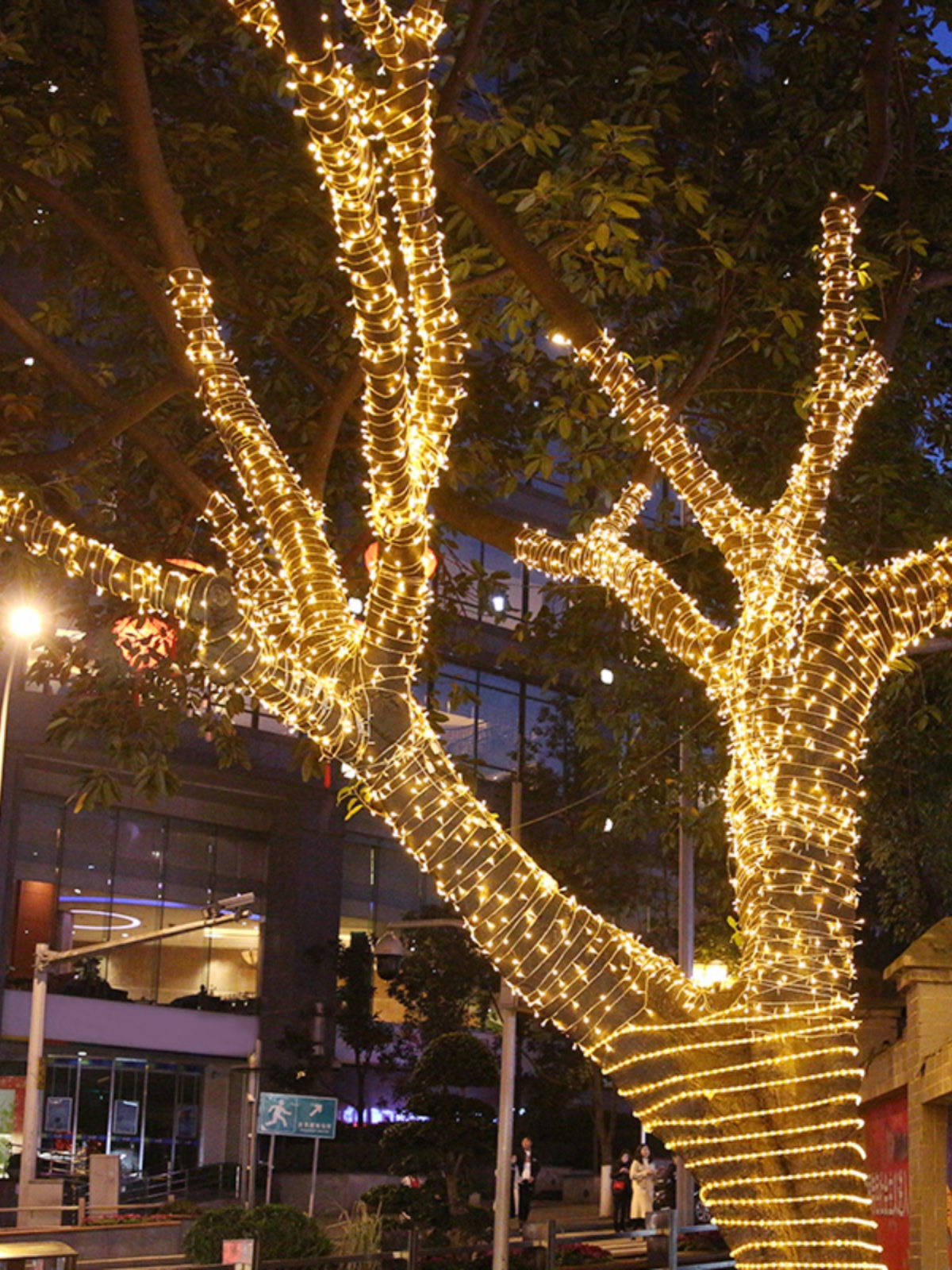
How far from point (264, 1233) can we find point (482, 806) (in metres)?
10.1

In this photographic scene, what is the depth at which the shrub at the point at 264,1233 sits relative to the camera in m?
14.0

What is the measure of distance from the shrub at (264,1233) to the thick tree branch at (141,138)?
10031 millimetres

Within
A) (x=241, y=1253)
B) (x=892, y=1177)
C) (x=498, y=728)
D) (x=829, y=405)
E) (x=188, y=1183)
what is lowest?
(x=188, y=1183)

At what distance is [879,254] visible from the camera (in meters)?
9.86

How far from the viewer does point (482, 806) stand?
18.8 feet

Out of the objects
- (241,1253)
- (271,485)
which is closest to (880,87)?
(271,485)

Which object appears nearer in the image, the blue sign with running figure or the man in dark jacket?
the blue sign with running figure

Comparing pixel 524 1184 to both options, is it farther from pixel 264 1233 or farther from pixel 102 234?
pixel 102 234

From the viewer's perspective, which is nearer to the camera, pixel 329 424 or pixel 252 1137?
pixel 329 424

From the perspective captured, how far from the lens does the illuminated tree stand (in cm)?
525

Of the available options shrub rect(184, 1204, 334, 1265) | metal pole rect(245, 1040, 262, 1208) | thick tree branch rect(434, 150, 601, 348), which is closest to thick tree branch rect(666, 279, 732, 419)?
thick tree branch rect(434, 150, 601, 348)

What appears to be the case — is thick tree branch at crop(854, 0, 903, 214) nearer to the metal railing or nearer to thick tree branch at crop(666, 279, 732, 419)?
thick tree branch at crop(666, 279, 732, 419)

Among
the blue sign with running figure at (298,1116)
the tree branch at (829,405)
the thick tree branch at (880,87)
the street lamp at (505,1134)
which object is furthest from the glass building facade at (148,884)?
the tree branch at (829,405)

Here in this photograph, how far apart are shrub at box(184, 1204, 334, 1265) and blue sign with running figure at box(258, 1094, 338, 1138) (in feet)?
15.6
